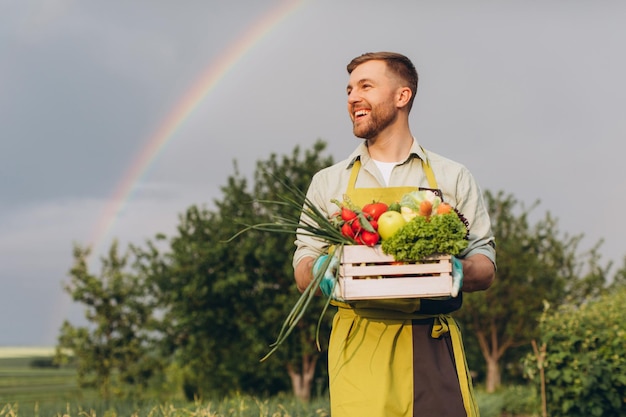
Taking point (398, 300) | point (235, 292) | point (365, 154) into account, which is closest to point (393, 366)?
point (398, 300)

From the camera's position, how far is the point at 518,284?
25.0 m

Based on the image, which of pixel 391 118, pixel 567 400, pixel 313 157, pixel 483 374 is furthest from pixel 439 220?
pixel 483 374

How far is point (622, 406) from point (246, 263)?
12067 mm

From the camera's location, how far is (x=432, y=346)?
3.01m

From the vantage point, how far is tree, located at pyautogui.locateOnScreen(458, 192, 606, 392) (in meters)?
24.8

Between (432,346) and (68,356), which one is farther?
(68,356)

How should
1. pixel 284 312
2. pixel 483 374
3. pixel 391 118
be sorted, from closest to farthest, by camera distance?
pixel 391 118 → pixel 284 312 → pixel 483 374

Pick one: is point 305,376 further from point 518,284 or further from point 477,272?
point 477,272

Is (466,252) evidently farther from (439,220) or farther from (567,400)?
(567,400)

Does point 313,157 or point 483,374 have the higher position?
point 313,157

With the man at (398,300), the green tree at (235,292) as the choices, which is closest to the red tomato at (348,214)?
the man at (398,300)

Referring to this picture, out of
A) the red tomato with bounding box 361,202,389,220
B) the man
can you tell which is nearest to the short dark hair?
the man

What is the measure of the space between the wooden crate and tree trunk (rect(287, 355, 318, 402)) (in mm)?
18491

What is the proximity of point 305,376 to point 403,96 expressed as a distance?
18.2m
